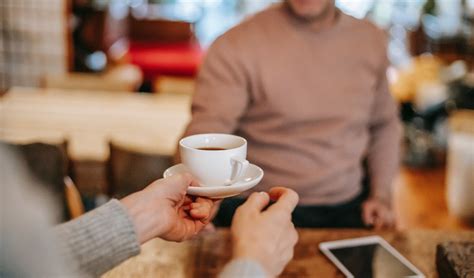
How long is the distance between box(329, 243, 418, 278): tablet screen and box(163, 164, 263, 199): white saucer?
0.30 m

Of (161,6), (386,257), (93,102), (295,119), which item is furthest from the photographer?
(161,6)

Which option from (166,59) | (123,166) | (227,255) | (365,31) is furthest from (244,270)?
(166,59)

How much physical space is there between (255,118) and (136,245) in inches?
31.5

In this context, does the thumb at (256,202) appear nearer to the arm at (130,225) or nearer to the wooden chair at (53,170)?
the arm at (130,225)

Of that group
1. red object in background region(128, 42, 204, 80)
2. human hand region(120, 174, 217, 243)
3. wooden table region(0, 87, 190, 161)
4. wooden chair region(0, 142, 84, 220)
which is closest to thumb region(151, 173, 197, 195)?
human hand region(120, 174, 217, 243)

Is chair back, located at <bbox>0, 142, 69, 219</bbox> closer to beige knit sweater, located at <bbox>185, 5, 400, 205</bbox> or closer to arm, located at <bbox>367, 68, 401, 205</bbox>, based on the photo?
beige knit sweater, located at <bbox>185, 5, 400, 205</bbox>

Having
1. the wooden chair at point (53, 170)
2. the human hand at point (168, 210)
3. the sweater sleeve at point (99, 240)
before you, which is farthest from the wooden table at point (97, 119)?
the sweater sleeve at point (99, 240)

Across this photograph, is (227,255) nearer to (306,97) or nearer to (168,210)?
(168,210)

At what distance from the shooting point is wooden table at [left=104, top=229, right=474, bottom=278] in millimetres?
1083

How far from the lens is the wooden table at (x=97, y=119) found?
8.42 ft

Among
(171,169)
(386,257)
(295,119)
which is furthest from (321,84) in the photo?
(171,169)

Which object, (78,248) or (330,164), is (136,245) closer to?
(78,248)

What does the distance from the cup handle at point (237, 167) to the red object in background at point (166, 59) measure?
4.96 meters

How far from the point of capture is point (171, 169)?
956mm
